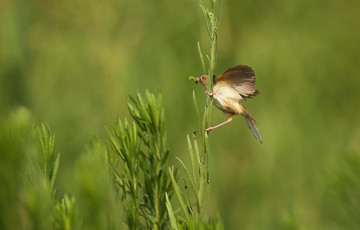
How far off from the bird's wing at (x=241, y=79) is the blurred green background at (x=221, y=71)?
563 mm

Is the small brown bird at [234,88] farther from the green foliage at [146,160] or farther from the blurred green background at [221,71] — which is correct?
the blurred green background at [221,71]

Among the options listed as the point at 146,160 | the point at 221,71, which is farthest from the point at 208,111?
the point at 221,71

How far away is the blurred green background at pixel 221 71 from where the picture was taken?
0.89m

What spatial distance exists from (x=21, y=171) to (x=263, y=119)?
81 centimetres

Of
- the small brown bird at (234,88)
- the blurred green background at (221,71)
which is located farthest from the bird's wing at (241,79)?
the blurred green background at (221,71)

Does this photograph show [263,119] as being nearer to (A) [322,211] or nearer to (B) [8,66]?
(A) [322,211]

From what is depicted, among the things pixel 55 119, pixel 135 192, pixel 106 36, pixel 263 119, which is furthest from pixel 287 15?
pixel 135 192

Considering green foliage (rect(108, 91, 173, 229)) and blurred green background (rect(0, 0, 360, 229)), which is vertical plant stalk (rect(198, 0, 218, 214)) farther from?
blurred green background (rect(0, 0, 360, 229))

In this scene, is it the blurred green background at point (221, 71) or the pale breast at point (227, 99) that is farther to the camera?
the blurred green background at point (221, 71)

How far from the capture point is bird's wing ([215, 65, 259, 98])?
277mm

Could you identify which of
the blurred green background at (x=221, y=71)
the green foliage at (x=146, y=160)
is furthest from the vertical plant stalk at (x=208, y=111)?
the blurred green background at (x=221, y=71)

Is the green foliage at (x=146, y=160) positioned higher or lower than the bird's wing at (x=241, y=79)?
lower

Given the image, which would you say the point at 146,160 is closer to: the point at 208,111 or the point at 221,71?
the point at 208,111

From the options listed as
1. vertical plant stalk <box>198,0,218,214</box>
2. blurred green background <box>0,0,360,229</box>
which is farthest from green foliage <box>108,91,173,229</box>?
blurred green background <box>0,0,360,229</box>
